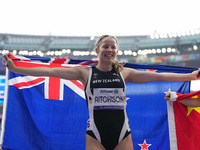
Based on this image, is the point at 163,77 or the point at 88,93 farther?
the point at 163,77

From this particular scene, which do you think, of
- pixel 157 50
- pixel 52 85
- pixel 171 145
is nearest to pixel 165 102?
pixel 171 145

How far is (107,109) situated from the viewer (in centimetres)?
241

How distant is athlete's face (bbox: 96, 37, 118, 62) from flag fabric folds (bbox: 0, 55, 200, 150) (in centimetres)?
105

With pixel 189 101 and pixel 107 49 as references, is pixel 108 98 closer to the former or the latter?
pixel 107 49

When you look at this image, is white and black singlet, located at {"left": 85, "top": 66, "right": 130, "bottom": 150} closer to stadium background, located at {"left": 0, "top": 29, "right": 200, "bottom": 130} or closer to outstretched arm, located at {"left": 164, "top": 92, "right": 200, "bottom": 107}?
outstretched arm, located at {"left": 164, "top": 92, "right": 200, "bottom": 107}

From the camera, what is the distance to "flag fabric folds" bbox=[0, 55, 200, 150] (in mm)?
3471

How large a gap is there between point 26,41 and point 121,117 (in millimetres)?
41004

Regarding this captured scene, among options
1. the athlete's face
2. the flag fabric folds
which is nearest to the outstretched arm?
the flag fabric folds

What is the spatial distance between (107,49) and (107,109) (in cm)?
65

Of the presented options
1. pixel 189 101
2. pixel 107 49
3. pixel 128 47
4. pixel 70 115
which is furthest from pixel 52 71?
pixel 128 47

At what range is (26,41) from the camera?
1597 inches

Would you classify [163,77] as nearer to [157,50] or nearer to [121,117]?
[121,117]

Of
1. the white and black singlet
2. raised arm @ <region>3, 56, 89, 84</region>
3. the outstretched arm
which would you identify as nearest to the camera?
the white and black singlet

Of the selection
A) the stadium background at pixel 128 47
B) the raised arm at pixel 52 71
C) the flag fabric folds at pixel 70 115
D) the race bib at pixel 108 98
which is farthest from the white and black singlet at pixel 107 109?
the stadium background at pixel 128 47
